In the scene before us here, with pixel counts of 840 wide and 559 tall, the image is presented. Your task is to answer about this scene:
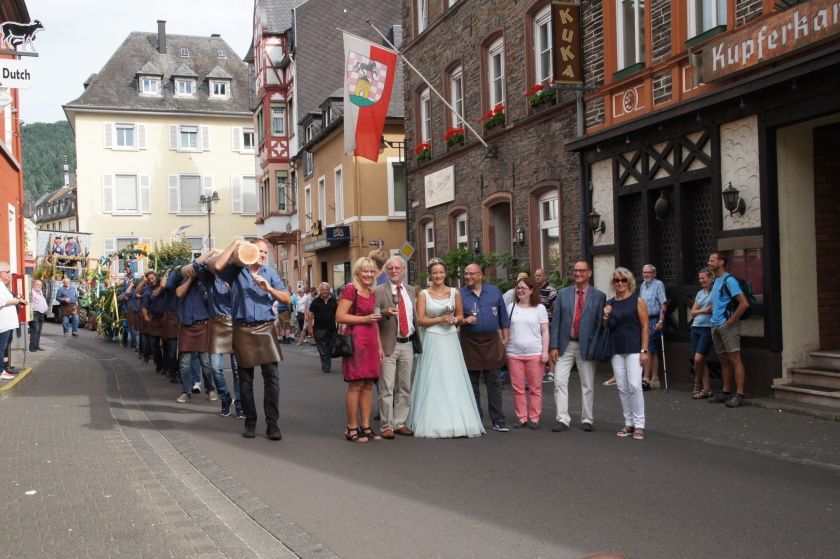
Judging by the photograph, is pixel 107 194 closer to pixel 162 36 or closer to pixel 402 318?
pixel 162 36

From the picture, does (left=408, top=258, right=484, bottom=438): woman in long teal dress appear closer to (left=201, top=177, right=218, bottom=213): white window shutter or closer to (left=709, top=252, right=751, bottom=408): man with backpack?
(left=709, top=252, right=751, bottom=408): man with backpack

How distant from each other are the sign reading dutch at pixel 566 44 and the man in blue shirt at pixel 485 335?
7344mm

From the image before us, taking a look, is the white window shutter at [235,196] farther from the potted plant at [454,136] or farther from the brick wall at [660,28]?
→ the brick wall at [660,28]

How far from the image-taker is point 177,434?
10.1 metres

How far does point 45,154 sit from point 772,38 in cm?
14307

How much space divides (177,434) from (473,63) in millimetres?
14388

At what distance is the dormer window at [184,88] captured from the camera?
65.0 meters

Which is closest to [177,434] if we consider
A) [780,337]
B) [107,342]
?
[780,337]

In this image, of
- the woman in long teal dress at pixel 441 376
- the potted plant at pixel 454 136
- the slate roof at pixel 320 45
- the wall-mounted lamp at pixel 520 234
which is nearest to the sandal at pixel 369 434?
the woman in long teal dress at pixel 441 376

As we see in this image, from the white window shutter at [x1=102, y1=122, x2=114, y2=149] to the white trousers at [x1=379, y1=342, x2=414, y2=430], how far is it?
5620 centimetres

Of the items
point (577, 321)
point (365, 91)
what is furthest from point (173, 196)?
point (577, 321)

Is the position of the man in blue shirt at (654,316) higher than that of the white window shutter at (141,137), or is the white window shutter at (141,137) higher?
the white window shutter at (141,137)

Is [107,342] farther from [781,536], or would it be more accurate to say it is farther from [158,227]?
[158,227]

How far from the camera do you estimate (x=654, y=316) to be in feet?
46.5
